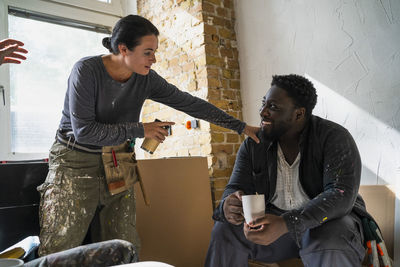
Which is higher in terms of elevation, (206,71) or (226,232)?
(206,71)

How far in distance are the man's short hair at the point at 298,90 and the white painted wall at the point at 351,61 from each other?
1.36 ft

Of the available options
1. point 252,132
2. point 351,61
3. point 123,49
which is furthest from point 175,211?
point 351,61

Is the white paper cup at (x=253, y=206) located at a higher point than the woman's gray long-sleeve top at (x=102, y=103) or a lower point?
lower

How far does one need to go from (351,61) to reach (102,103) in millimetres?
1476

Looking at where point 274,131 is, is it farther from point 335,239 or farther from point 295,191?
point 335,239

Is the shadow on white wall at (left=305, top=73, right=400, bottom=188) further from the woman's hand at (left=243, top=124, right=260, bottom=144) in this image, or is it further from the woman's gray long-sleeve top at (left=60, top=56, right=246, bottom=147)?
the woman's gray long-sleeve top at (left=60, top=56, right=246, bottom=147)

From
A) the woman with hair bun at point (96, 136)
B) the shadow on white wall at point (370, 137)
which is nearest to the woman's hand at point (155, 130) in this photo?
the woman with hair bun at point (96, 136)

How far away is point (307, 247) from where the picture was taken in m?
1.31

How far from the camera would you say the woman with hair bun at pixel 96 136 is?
4.66 feet

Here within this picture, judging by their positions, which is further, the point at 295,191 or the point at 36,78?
the point at 36,78

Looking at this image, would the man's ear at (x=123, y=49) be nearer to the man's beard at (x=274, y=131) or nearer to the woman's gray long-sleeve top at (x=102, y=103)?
the woman's gray long-sleeve top at (x=102, y=103)

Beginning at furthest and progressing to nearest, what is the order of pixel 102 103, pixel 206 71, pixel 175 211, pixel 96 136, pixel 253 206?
pixel 206 71
pixel 175 211
pixel 102 103
pixel 96 136
pixel 253 206

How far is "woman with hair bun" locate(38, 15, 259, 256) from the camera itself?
1420 millimetres

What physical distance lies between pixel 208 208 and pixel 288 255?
1.00m
